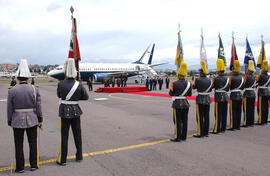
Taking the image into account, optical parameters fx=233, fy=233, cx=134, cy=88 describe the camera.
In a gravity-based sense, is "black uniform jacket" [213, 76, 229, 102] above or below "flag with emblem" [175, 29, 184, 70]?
below

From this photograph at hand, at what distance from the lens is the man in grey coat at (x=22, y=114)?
4203 millimetres

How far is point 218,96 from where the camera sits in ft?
22.9

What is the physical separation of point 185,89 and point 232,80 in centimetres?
230

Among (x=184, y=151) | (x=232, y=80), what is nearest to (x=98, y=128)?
(x=184, y=151)

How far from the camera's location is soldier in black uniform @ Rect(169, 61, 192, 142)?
19.6ft

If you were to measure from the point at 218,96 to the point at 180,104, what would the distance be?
170cm

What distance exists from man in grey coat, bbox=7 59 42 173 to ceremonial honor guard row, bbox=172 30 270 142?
10.9 ft

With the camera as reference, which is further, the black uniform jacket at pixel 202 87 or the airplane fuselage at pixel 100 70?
the airplane fuselage at pixel 100 70

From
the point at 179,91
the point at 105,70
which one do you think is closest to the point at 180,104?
the point at 179,91

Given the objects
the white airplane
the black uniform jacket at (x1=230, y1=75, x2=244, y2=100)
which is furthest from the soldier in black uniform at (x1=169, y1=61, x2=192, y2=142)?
the white airplane

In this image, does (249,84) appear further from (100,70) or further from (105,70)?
(105,70)

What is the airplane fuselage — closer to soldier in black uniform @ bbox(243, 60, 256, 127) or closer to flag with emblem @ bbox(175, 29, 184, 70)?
flag with emblem @ bbox(175, 29, 184, 70)

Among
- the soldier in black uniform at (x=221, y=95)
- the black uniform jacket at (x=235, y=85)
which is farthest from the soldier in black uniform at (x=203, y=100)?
the black uniform jacket at (x=235, y=85)

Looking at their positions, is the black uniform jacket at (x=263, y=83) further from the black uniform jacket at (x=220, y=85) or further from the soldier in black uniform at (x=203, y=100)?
the soldier in black uniform at (x=203, y=100)
